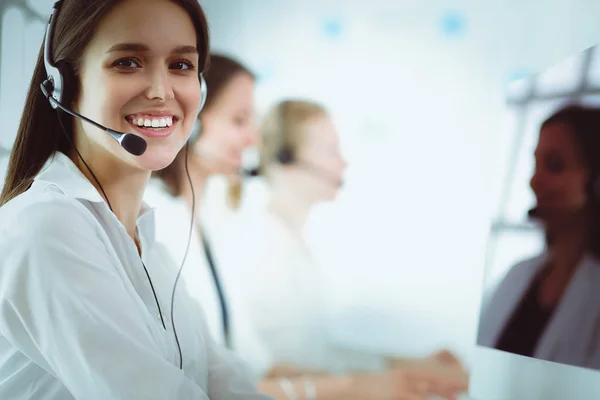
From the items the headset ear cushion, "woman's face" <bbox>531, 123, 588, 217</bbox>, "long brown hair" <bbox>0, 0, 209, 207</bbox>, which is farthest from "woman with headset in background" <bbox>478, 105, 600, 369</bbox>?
the headset ear cushion

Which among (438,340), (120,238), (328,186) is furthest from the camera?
(328,186)

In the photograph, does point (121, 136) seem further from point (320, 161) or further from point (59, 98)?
point (320, 161)

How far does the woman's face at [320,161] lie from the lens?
54.6 inches

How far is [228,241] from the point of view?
1485 millimetres

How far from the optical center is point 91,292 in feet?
2.92

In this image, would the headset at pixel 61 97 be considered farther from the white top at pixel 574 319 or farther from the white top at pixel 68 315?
the white top at pixel 574 319

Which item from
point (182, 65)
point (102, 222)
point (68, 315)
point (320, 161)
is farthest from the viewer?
point (320, 161)

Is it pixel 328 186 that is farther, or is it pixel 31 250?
pixel 328 186

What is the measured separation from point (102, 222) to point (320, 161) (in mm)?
522

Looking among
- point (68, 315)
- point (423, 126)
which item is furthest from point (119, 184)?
point (423, 126)

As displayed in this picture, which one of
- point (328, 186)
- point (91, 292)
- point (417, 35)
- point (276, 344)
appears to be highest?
point (417, 35)

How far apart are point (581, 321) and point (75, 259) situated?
0.86 metres

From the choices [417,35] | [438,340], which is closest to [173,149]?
[417,35]

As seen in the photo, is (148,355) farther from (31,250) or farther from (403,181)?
(403,181)
